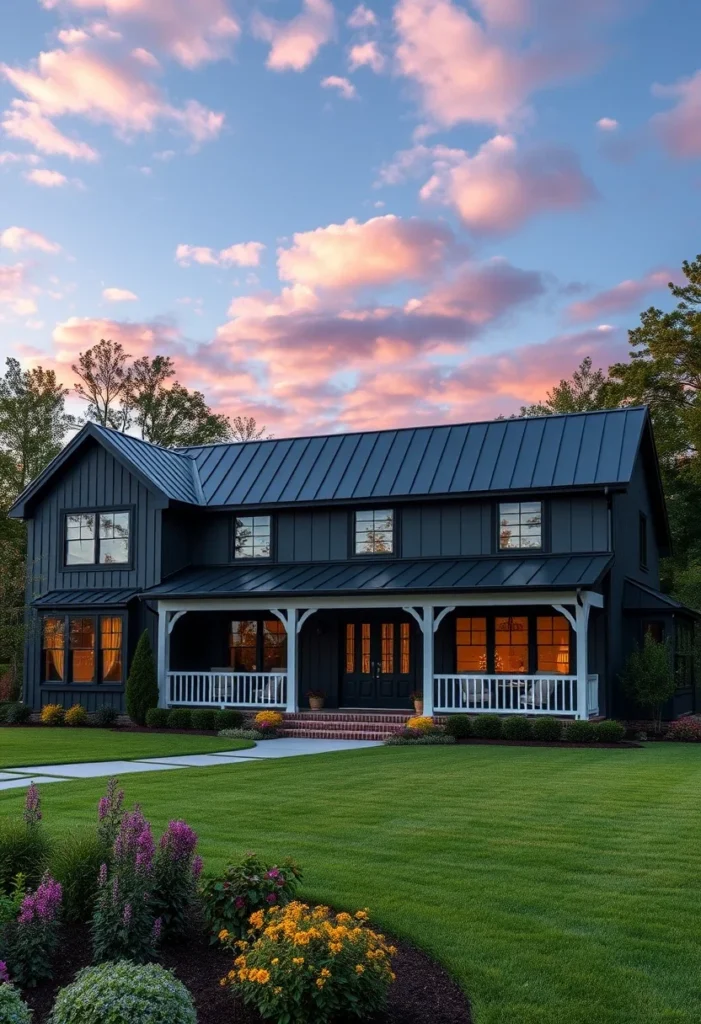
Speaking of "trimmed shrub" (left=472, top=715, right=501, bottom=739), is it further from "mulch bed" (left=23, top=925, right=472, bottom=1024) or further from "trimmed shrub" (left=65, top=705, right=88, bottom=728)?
"mulch bed" (left=23, top=925, right=472, bottom=1024)

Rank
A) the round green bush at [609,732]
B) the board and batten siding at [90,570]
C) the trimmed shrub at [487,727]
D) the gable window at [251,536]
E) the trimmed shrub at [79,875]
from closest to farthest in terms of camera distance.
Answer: the trimmed shrub at [79,875], the round green bush at [609,732], the trimmed shrub at [487,727], the board and batten siding at [90,570], the gable window at [251,536]

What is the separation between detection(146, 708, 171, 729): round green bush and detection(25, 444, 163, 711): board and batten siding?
1.87 m

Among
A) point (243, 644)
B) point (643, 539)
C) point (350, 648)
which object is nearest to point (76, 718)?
point (243, 644)

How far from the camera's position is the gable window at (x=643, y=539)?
25812mm

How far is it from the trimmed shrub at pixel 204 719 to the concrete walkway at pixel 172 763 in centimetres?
223

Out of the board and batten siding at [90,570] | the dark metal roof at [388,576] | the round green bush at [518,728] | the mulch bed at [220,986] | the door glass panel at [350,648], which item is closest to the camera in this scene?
the mulch bed at [220,986]

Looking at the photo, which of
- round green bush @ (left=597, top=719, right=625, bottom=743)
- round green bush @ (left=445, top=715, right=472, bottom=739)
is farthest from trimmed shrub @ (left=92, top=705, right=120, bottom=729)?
round green bush @ (left=597, top=719, right=625, bottom=743)

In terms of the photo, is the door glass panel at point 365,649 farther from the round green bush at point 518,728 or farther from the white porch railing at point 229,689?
the round green bush at point 518,728

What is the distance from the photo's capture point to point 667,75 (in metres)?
17.3

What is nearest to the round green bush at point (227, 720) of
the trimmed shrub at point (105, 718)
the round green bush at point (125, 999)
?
the trimmed shrub at point (105, 718)

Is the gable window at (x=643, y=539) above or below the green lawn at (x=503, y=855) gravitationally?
above

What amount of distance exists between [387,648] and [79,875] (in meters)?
17.7

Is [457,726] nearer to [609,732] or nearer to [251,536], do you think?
[609,732]

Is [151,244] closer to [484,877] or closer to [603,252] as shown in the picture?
[603,252]
